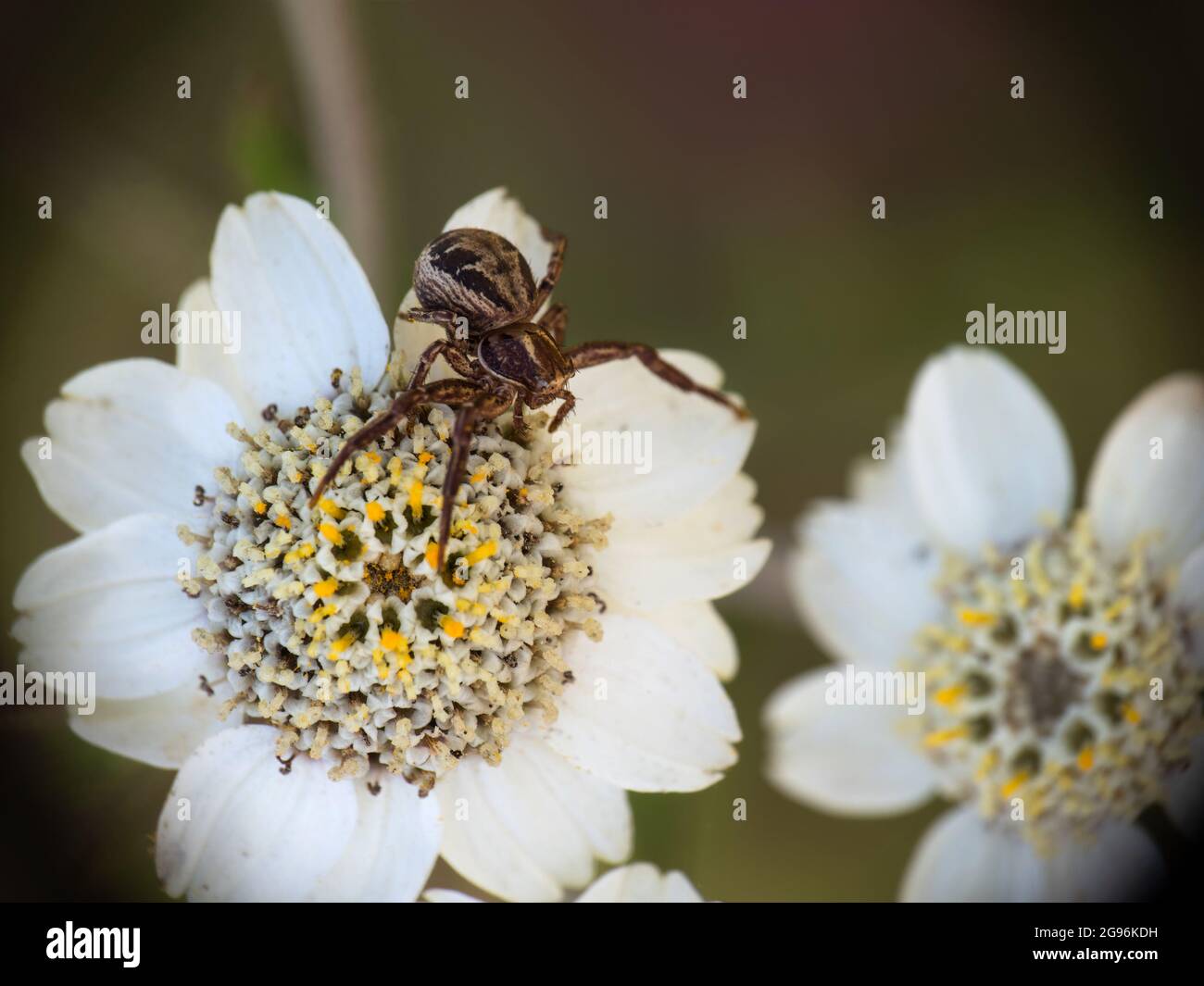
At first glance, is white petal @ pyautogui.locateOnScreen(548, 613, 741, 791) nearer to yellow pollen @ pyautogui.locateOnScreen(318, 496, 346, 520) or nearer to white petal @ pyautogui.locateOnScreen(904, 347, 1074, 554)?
yellow pollen @ pyautogui.locateOnScreen(318, 496, 346, 520)

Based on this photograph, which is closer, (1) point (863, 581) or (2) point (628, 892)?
(2) point (628, 892)

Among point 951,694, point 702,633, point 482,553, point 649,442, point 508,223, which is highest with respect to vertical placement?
point 508,223

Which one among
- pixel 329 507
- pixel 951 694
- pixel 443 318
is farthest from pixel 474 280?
pixel 951 694

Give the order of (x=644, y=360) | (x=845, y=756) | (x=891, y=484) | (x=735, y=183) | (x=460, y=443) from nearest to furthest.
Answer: (x=460, y=443)
(x=644, y=360)
(x=845, y=756)
(x=891, y=484)
(x=735, y=183)

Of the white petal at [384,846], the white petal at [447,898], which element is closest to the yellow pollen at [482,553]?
the white petal at [384,846]

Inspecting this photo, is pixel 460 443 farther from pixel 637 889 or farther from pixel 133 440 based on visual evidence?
pixel 637 889
